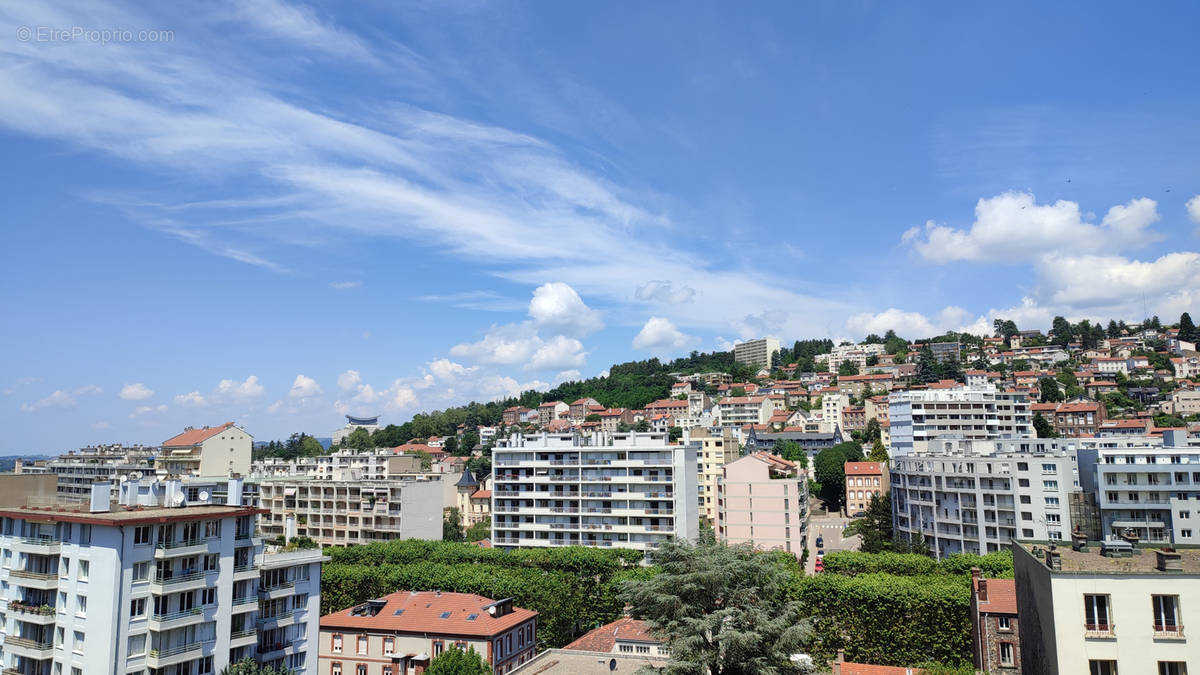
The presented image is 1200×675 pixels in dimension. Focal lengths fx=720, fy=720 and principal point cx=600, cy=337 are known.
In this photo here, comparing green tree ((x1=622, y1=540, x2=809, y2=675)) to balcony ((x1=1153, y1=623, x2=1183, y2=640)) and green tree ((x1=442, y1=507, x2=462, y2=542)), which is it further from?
green tree ((x1=442, y1=507, x2=462, y2=542))

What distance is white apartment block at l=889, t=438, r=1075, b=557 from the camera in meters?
73.3

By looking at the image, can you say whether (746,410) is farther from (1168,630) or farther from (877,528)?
(1168,630)

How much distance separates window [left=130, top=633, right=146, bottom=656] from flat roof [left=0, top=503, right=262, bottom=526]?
5518 mm

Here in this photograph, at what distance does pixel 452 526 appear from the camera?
363 feet

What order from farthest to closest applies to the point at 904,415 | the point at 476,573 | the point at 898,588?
1. the point at 904,415
2. the point at 476,573
3. the point at 898,588

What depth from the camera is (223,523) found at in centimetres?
3928

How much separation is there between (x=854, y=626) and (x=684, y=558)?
89.9ft

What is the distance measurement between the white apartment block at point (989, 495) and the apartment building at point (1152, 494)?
375cm

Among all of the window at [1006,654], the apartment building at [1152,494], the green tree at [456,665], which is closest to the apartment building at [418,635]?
the green tree at [456,665]

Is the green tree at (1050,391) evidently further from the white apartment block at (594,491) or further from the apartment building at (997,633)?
the apartment building at (997,633)

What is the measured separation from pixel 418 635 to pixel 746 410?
499 feet

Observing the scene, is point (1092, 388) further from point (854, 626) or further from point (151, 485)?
point (151, 485)

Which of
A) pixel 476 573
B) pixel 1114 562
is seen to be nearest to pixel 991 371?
pixel 476 573

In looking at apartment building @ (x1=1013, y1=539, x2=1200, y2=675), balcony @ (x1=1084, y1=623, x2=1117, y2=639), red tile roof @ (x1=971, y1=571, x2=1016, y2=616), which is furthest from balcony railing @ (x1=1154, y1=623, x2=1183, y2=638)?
red tile roof @ (x1=971, y1=571, x2=1016, y2=616)
